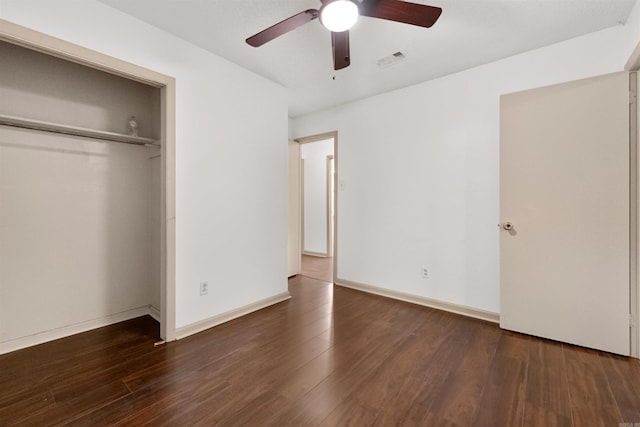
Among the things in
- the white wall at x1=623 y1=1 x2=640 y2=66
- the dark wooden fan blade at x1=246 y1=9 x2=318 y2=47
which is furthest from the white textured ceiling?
the dark wooden fan blade at x1=246 y1=9 x2=318 y2=47

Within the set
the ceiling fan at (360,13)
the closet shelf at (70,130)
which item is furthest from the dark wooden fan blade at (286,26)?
the closet shelf at (70,130)

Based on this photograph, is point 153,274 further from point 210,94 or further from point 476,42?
point 476,42

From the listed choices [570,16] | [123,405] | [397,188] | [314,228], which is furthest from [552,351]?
[314,228]

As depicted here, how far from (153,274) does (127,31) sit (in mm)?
2194

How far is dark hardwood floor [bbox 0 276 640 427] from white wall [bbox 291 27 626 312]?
0.67m

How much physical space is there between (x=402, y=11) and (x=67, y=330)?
11.5 feet

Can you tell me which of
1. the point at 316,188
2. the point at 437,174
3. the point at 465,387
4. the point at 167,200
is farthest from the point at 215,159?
the point at 316,188

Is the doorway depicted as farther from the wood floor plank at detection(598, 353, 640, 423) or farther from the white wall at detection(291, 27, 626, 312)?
the wood floor plank at detection(598, 353, 640, 423)

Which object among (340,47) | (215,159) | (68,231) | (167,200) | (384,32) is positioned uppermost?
(384,32)

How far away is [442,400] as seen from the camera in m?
1.67

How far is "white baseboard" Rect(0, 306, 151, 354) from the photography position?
218 cm

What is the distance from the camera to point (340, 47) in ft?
6.28

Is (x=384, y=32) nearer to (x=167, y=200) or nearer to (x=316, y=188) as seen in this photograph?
(x=167, y=200)

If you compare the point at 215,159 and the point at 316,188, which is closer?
the point at 215,159
